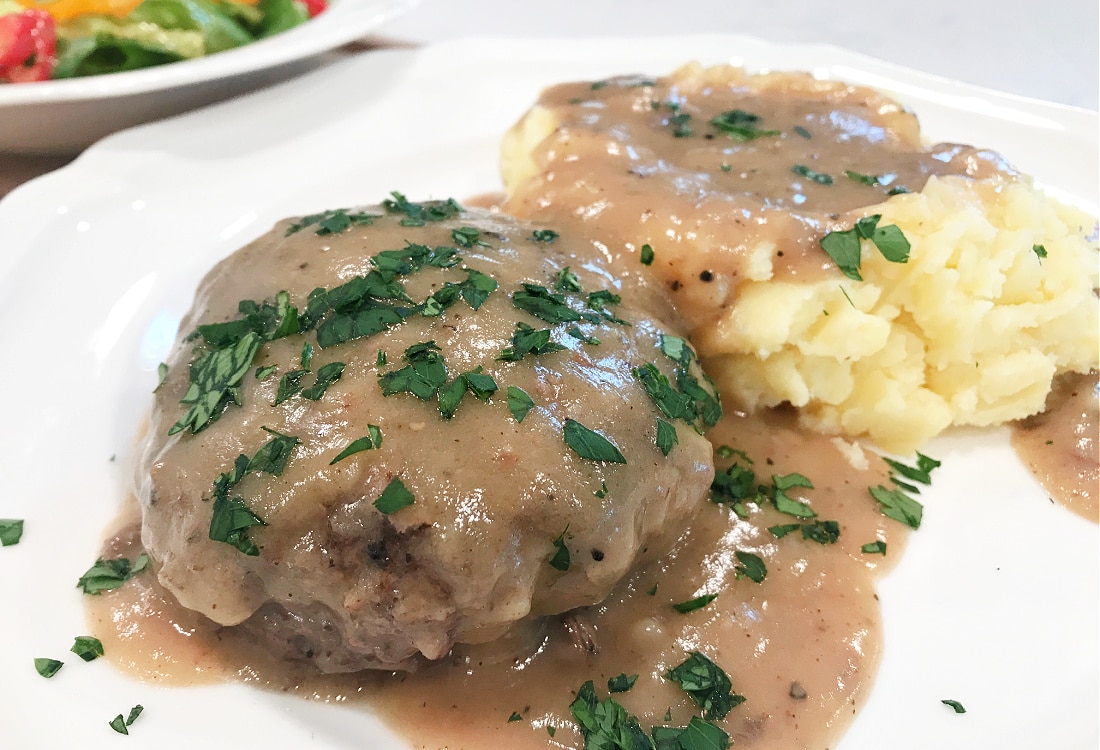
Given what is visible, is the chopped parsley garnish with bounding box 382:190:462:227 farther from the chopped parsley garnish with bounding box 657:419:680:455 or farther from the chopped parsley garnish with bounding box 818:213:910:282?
the chopped parsley garnish with bounding box 818:213:910:282

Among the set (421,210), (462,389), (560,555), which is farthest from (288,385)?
(421,210)

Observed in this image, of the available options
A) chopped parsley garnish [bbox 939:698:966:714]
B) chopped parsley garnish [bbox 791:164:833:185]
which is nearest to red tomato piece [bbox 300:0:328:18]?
chopped parsley garnish [bbox 791:164:833:185]

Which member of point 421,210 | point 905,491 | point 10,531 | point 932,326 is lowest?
point 905,491

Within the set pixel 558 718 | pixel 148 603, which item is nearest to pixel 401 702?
pixel 558 718

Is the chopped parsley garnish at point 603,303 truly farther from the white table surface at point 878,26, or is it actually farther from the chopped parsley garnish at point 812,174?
the white table surface at point 878,26

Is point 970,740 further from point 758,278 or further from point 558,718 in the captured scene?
point 758,278

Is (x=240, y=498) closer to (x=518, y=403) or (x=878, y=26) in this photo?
(x=518, y=403)

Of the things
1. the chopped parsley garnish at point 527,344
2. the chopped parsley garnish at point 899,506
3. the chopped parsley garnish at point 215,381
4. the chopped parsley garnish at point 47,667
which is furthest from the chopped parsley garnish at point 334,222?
the chopped parsley garnish at point 899,506
